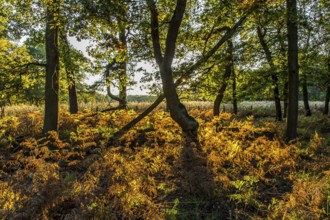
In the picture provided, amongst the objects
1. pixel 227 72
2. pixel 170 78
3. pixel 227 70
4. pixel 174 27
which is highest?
pixel 174 27

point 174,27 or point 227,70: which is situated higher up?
point 174,27

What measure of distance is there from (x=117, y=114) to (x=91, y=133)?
3.28 metres

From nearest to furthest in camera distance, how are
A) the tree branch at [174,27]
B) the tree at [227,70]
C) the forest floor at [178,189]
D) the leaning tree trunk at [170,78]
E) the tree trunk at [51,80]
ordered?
the forest floor at [178,189] < the tree branch at [174,27] < the leaning tree trunk at [170,78] < the tree trunk at [51,80] < the tree at [227,70]

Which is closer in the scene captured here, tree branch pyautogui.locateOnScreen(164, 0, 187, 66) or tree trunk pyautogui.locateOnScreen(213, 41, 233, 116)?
tree branch pyautogui.locateOnScreen(164, 0, 187, 66)

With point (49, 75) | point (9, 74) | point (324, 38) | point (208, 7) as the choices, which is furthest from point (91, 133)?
point (324, 38)

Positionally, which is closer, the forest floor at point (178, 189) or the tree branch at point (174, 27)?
the forest floor at point (178, 189)

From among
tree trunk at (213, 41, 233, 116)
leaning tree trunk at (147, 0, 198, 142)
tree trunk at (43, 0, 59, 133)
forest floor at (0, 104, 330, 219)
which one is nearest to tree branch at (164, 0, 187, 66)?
leaning tree trunk at (147, 0, 198, 142)

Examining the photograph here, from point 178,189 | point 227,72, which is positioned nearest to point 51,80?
point 178,189

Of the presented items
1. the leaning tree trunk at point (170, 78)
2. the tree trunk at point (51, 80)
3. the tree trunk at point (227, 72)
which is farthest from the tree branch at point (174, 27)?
the tree trunk at point (51, 80)

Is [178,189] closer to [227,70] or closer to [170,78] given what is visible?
[170,78]

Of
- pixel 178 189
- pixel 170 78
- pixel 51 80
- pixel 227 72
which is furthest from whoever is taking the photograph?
pixel 227 72

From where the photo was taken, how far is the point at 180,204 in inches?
189

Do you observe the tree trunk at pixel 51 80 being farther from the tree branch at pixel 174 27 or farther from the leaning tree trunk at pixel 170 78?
the tree branch at pixel 174 27

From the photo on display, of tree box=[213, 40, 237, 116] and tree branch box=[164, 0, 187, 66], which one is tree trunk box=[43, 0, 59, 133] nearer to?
tree branch box=[164, 0, 187, 66]
